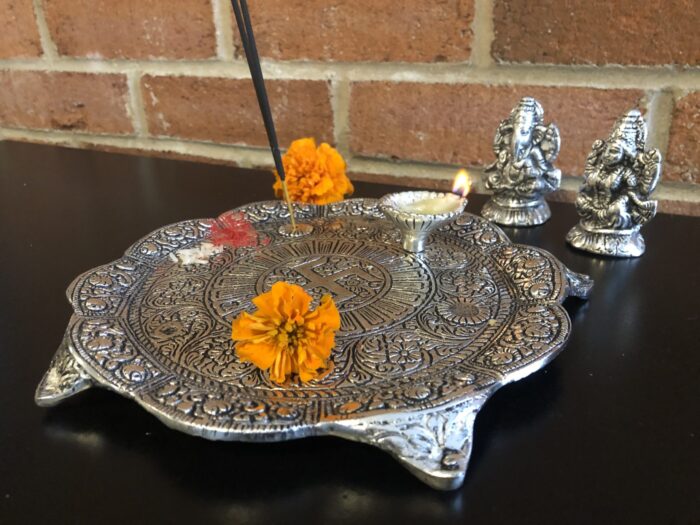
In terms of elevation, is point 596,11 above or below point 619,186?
above

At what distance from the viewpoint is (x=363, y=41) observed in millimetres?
994

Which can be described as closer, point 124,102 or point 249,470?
point 249,470

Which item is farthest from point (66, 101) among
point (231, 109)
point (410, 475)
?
point (410, 475)

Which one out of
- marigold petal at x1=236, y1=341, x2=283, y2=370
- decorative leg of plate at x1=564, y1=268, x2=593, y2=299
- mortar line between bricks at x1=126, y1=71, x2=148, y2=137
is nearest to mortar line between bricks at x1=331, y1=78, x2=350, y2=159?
mortar line between bricks at x1=126, y1=71, x2=148, y2=137

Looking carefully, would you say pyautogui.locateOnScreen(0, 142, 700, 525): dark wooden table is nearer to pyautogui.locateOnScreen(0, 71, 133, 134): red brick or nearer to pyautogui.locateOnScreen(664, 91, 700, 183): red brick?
pyautogui.locateOnScreen(664, 91, 700, 183): red brick

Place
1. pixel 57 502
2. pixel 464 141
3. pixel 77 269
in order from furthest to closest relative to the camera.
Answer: pixel 464 141, pixel 77 269, pixel 57 502

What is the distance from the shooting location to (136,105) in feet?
4.13

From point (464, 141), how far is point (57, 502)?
814 mm

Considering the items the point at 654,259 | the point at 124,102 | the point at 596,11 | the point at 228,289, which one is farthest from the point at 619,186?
the point at 124,102

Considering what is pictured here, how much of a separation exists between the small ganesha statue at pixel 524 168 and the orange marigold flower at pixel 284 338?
42 cm

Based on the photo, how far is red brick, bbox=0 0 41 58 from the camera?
4.16 feet

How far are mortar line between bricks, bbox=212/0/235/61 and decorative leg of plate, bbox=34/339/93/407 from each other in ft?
2.70

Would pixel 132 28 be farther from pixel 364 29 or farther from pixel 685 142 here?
pixel 685 142

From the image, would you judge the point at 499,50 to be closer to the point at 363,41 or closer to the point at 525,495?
the point at 363,41
